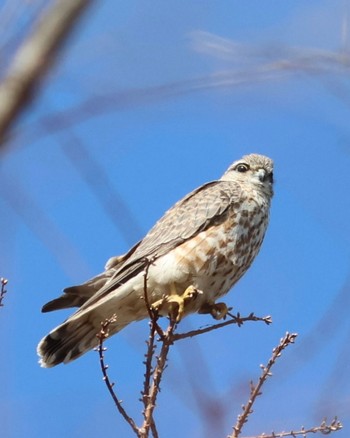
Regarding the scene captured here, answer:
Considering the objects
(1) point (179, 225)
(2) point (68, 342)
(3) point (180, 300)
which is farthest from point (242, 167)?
(2) point (68, 342)

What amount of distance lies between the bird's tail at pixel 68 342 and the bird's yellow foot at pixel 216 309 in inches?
22.3

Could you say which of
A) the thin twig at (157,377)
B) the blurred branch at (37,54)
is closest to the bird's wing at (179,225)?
the thin twig at (157,377)

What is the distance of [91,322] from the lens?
4.04 m

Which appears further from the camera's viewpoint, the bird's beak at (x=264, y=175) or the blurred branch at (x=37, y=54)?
the bird's beak at (x=264, y=175)

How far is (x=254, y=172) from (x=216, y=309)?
1.34 m

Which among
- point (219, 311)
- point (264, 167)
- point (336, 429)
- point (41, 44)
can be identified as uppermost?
point (264, 167)

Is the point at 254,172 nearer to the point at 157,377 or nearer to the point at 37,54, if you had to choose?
the point at 157,377

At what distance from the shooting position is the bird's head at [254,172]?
4934mm

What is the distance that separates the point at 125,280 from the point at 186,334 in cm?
101

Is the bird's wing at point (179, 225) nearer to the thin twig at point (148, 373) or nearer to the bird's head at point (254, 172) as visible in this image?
the bird's head at point (254, 172)

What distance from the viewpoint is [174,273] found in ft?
13.2

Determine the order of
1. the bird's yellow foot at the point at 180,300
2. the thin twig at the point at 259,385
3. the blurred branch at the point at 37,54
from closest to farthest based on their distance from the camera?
the blurred branch at the point at 37,54 → the thin twig at the point at 259,385 → the bird's yellow foot at the point at 180,300

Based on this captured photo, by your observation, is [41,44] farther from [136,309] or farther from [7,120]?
[136,309]

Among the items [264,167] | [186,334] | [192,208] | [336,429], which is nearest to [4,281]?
[186,334]
